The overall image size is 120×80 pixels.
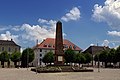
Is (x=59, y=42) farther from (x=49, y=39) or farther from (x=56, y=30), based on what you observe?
(x=49, y=39)

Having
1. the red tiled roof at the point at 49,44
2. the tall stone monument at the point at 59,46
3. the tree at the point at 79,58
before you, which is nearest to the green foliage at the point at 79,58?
the tree at the point at 79,58

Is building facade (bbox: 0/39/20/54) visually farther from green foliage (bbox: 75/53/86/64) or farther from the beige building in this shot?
green foliage (bbox: 75/53/86/64)

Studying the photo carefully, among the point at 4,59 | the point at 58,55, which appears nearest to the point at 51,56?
the point at 4,59

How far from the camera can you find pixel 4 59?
89500 millimetres

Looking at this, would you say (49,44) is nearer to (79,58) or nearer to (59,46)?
(79,58)

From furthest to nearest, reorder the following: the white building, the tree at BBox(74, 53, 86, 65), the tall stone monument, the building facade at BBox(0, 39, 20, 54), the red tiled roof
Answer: the building facade at BBox(0, 39, 20, 54) → the red tiled roof → the white building → the tree at BBox(74, 53, 86, 65) → the tall stone monument

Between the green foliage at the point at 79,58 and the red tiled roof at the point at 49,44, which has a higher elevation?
the red tiled roof at the point at 49,44

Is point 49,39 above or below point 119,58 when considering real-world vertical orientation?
above

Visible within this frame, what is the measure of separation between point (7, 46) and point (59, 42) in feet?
224

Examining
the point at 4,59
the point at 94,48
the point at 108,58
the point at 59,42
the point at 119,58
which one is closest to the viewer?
the point at 59,42

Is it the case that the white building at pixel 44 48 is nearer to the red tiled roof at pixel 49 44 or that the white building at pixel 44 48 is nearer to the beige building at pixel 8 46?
the red tiled roof at pixel 49 44

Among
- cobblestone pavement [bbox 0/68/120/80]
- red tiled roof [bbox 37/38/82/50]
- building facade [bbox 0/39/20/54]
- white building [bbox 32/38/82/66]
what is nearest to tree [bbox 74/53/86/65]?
white building [bbox 32/38/82/66]

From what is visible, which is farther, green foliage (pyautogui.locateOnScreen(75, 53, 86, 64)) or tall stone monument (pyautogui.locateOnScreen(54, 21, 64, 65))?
green foliage (pyautogui.locateOnScreen(75, 53, 86, 64))

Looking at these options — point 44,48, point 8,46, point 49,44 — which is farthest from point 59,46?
point 8,46
